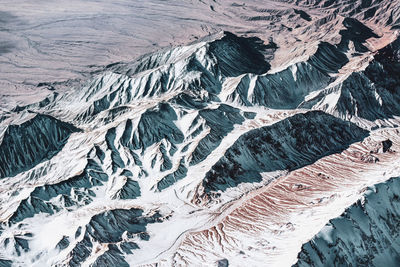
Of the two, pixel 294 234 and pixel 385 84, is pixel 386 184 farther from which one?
pixel 385 84

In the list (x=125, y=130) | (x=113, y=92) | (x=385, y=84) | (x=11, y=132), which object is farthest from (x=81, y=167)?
(x=385, y=84)

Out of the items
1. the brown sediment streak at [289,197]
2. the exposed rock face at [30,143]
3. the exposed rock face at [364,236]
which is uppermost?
the exposed rock face at [364,236]

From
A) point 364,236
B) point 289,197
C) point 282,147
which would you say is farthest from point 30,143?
point 364,236

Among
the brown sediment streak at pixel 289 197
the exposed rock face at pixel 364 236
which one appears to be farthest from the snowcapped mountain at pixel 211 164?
the brown sediment streak at pixel 289 197

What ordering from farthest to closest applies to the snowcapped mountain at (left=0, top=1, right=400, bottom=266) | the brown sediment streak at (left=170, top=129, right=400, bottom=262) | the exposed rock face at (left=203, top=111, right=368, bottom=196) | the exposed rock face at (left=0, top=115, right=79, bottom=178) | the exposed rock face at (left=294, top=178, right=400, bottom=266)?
the exposed rock face at (left=0, top=115, right=79, bottom=178)
the exposed rock face at (left=203, top=111, right=368, bottom=196)
the brown sediment streak at (left=170, top=129, right=400, bottom=262)
the snowcapped mountain at (left=0, top=1, right=400, bottom=266)
the exposed rock face at (left=294, top=178, right=400, bottom=266)

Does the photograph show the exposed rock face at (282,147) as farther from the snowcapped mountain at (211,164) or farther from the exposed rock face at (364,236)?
the exposed rock face at (364,236)

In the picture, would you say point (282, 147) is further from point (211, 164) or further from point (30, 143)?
point (30, 143)

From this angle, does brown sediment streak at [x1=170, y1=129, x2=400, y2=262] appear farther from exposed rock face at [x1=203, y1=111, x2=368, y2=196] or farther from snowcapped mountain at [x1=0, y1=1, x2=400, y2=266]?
exposed rock face at [x1=203, y1=111, x2=368, y2=196]

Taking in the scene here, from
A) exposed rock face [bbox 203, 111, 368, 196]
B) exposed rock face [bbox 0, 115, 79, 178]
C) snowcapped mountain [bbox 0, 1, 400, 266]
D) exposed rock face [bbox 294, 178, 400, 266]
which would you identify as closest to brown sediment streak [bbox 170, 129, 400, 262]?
snowcapped mountain [bbox 0, 1, 400, 266]
